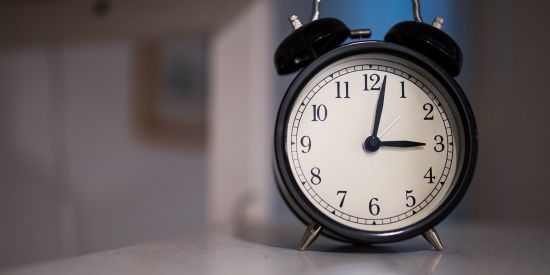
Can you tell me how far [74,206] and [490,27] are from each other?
1270 mm

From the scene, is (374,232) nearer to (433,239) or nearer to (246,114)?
(433,239)

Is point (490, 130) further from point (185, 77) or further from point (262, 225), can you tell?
point (185, 77)

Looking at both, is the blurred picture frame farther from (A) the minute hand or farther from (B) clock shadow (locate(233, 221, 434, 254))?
(A) the minute hand

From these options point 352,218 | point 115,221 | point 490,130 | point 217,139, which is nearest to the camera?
point 352,218

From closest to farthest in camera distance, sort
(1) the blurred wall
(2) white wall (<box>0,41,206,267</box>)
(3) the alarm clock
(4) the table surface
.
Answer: (4) the table surface
(3) the alarm clock
(1) the blurred wall
(2) white wall (<box>0,41,206,267</box>)

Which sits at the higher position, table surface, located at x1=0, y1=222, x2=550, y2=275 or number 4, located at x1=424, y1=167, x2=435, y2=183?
number 4, located at x1=424, y1=167, x2=435, y2=183

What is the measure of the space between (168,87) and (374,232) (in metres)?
1.10

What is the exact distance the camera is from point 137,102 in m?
1.70

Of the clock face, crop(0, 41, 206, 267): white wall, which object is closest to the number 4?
the clock face

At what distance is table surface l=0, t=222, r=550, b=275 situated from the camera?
2.06ft

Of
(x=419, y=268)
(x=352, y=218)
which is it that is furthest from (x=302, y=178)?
(x=419, y=268)

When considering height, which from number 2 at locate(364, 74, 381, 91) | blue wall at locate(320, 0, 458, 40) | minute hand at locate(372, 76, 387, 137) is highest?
blue wall at locate(320, 0, 458, 40)

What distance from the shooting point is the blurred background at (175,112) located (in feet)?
3.91

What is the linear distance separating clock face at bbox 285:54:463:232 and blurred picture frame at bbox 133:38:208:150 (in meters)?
0.94
